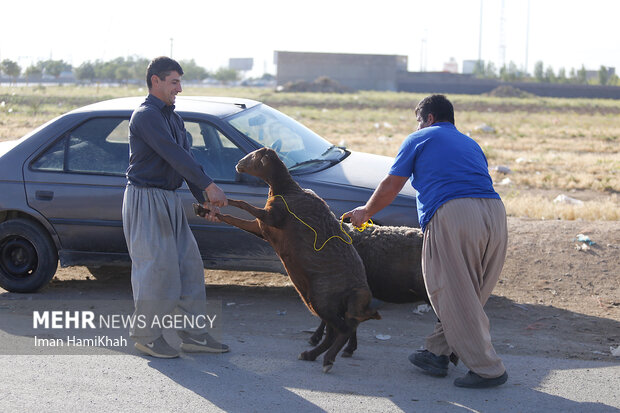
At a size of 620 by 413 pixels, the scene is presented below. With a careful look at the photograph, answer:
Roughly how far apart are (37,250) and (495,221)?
422 centimetres

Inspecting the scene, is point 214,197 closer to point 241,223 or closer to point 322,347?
point 241,223

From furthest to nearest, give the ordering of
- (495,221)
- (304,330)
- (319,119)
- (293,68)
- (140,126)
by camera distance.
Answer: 1. (293,68)
2. (319,119)
3. (304,330)
4. (140,126)
5. (495,221)

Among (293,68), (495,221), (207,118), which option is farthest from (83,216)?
(293,68)

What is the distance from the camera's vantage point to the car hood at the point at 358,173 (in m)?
6.47

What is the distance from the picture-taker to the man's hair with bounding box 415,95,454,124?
483cm

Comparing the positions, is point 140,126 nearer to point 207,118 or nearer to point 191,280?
point 191,280

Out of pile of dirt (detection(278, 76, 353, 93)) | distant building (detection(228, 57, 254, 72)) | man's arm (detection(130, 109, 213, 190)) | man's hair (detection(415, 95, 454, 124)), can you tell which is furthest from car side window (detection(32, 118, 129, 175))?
distant building (detection(228, 57, 254, 72))


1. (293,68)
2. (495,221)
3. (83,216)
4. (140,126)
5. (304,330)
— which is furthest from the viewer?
(293,68)

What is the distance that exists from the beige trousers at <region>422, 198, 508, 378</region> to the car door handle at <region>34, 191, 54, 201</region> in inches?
147

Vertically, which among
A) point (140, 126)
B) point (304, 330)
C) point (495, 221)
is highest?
point (140, 126)

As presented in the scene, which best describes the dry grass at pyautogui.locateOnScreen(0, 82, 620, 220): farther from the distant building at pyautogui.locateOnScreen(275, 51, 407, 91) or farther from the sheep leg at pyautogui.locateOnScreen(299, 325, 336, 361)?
the distant building at pyautogui.locateOnScreen(275, 51, 407, 91)

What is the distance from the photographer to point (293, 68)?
91000mm

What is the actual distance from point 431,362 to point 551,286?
282cm

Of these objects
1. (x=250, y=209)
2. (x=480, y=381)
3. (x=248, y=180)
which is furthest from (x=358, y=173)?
(x=480, y=381)
